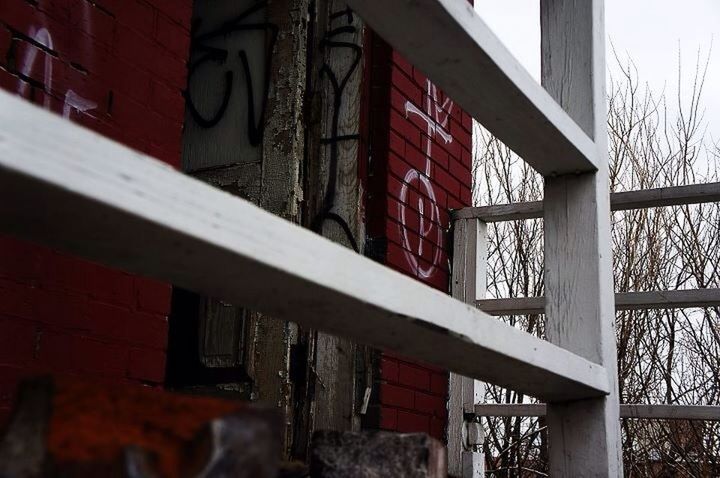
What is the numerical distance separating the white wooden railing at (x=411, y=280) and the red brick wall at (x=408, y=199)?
153 cm

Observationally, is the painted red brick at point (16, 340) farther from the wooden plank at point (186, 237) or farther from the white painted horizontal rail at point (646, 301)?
the white painted horizontal rail at point (646, 301)

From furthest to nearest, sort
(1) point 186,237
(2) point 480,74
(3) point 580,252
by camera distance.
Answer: (3) point 580,252 < (2) point 480,74 < (1) point 186,237

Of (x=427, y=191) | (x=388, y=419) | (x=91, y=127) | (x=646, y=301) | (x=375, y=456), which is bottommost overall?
(x=375, y=456)

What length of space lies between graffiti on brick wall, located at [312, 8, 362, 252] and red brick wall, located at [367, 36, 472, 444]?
0.09 meters

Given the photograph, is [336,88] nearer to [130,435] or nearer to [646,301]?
[646,301]

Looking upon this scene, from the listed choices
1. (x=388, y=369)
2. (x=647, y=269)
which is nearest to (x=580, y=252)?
(x=388, y=369)

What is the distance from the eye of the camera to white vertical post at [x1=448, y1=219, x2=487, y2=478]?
3.74m

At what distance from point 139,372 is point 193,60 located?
2.07 m

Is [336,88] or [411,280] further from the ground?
[336,88]

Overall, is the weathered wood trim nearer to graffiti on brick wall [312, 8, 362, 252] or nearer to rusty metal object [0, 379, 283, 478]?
graffiti on brick wall [312, 8, 362, 252]

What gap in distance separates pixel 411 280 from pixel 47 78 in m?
1.39

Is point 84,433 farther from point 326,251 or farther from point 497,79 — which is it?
point 497,79

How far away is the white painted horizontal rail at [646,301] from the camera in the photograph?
3.28 meters

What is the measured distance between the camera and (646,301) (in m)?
3.42
